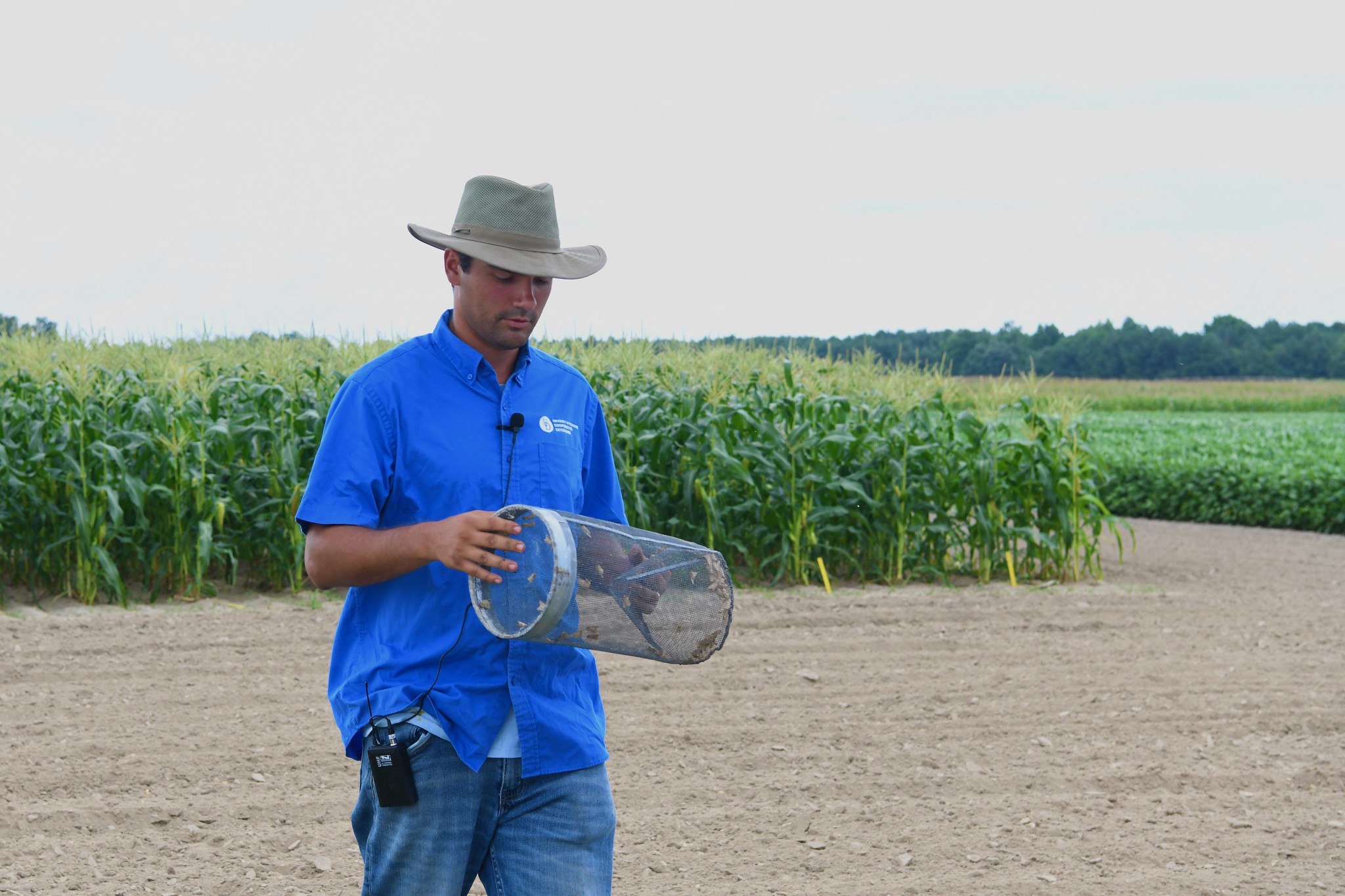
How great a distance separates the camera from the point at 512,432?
234cm

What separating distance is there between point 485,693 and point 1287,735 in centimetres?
509

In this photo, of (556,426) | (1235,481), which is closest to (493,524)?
(556,426)

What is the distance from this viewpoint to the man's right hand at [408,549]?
Answer: 201cm

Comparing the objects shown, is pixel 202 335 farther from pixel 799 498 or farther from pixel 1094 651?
pixel 1094 651

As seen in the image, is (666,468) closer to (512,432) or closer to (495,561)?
(512,432)

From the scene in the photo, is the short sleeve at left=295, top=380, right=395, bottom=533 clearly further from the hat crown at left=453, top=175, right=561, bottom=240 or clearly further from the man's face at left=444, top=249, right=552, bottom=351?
the hat crown at left=453, top=175, right=561, bottom=240

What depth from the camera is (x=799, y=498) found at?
9320mm

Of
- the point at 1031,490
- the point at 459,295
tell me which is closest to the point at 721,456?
the point at 1031,490

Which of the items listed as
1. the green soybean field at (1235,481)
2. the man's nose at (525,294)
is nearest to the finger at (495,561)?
the man's nose at (525,294)

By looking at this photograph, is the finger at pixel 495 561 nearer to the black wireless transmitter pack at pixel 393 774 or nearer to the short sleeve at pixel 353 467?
the short sleeve at pixel 353 467

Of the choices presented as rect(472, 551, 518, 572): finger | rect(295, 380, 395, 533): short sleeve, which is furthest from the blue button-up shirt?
rect(472, 551, 518, 572): finger

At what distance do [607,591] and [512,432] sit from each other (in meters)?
0.37

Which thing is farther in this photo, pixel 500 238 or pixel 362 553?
pixel 500 238

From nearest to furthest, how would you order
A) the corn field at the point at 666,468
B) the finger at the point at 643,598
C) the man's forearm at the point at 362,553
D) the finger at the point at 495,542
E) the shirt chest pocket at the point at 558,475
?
1. the finger at the point at 495,542
2. the man's forearm at the point at 362,553
3. the finger at the point at 643,598
4. the shirt chest pocket at the point at 558,475
5. the corn field at the point at 666,468
